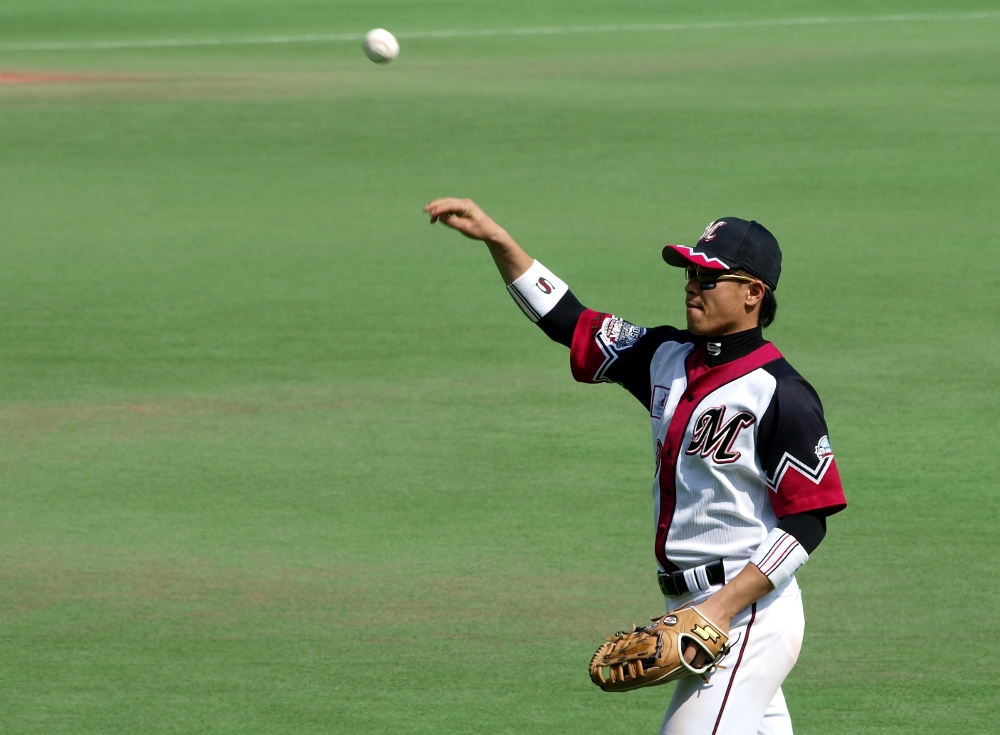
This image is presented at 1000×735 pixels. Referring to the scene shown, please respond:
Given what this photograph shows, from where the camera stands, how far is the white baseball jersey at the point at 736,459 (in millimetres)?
3740

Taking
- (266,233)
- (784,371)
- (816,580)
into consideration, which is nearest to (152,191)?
(266,233)

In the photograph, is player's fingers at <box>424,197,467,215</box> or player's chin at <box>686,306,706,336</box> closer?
player's chin at <box>686,306,706,336</box>

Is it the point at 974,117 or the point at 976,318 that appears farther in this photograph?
the point at 974,117

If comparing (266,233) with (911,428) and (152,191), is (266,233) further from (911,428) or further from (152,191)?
(911,428)

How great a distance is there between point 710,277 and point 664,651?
0.89m

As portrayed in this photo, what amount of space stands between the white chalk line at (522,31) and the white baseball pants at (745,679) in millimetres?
18987

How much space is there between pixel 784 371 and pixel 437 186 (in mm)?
10059

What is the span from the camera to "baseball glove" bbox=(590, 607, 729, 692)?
12.0 ft

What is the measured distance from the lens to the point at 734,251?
3.91 metres

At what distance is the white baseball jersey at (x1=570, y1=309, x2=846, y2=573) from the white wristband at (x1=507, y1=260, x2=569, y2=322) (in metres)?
0.52

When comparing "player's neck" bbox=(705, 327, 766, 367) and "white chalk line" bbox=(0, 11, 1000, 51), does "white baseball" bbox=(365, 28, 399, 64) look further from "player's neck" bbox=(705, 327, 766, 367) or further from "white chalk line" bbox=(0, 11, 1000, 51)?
"white chalk line" bbox=(0, 11, 1000, 51)

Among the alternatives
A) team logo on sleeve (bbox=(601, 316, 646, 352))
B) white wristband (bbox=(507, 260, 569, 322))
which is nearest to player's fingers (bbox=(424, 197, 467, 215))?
white wristband (bbox=(507, 260, 569, 322))

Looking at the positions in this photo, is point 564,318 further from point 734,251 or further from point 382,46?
point 382,46

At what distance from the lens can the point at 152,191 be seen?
13805 mm
